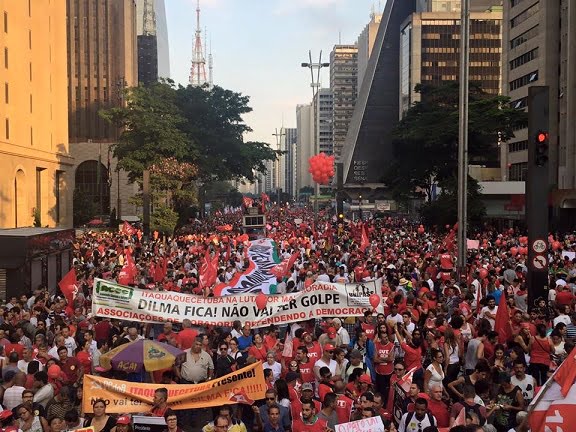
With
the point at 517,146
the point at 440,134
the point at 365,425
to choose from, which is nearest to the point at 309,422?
the point at 365,425

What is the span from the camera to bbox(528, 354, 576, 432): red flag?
627 centimetres

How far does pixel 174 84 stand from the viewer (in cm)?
5491

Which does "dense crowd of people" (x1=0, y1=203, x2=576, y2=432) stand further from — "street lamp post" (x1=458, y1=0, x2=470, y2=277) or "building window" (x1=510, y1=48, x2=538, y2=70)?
"building window" (x1=510, y1=48, x2=538, y2=70)

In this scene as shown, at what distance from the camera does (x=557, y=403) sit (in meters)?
6.36

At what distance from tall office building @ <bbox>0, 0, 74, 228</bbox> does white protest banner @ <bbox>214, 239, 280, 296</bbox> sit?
26.9 m

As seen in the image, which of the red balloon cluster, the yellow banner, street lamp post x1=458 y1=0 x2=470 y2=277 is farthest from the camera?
the red balloon cluster

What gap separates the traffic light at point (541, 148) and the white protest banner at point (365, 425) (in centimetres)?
987

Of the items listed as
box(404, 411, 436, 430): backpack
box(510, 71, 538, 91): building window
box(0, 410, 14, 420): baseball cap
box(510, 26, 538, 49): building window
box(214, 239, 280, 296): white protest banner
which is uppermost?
box(510, 26, 538, 49): building window

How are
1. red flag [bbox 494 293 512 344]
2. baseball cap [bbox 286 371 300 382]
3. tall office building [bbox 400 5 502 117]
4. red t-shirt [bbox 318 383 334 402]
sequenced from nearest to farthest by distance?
1. red t-shirt [bbox 318 383 334 402]
2. baseball cap [bbox 286 371 300 382]
3. red flag [bbox 494 293 512 344]
4. tall office building [bbox 400 5 502 117]

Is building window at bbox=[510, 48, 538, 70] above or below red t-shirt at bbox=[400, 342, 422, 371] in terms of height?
above

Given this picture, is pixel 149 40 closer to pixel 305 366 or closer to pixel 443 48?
pixel 443 48

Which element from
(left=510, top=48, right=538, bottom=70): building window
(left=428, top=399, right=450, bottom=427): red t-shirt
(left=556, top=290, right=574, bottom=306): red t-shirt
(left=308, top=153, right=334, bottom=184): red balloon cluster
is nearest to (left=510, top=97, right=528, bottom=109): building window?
(left=510, top=48, right=538, bottom=70): building window

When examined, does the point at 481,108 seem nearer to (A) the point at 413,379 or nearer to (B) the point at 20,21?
(B) the point at 20,21

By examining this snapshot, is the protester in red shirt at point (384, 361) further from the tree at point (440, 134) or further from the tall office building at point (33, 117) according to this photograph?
the tree at point (440, 134)
